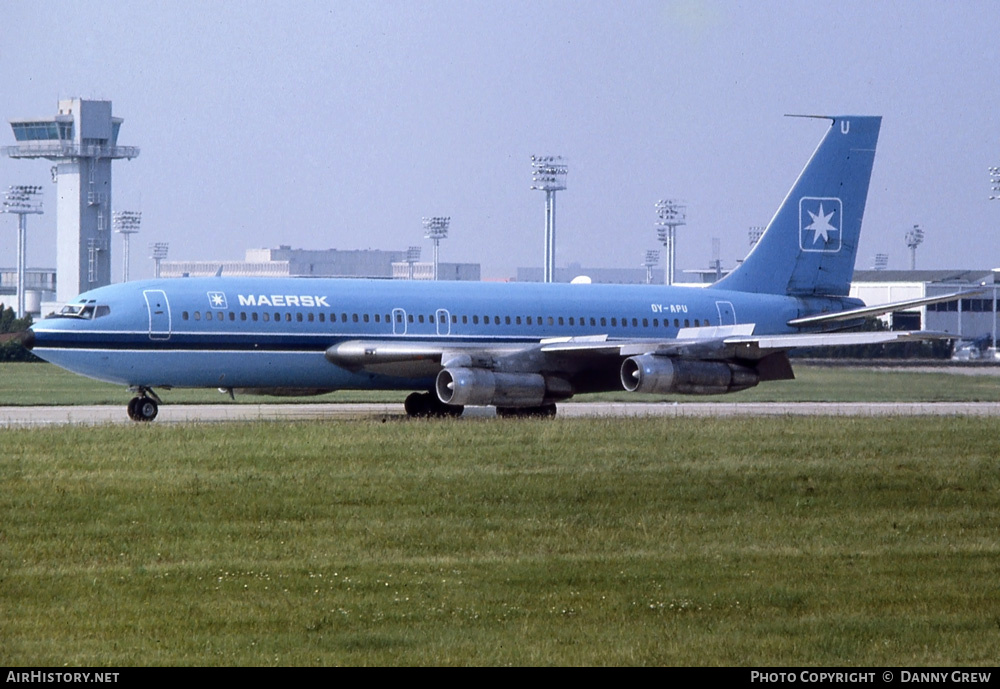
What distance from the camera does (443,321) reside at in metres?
37.9

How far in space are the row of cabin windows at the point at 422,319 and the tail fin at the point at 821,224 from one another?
3.56 metres

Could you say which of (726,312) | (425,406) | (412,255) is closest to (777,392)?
(726,312)

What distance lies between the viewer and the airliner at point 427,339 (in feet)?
111

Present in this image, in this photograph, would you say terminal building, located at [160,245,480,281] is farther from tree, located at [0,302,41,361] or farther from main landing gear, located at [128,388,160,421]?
main landing gear, located at [128,388,160,421]

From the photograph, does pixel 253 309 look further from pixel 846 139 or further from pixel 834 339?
pixel 846 139

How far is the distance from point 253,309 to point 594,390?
9.32 meters

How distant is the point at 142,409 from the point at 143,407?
0.25 ft

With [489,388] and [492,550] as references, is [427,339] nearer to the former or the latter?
[489,388]

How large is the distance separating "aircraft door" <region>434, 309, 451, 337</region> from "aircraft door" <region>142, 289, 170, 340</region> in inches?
286

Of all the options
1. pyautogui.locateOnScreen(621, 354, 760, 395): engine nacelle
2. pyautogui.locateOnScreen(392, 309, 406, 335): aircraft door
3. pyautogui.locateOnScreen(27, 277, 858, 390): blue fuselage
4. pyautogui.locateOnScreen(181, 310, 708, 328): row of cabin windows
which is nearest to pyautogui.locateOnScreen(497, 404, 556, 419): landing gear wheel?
pyautogui.locateOnScreen(27, 277, 858, 390): blue fuselage

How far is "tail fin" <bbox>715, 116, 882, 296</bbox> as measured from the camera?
43.5m

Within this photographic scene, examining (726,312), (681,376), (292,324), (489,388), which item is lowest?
(489,388)
